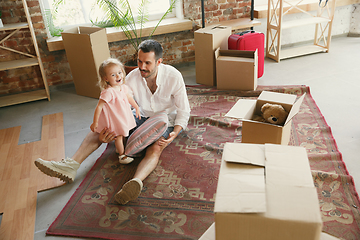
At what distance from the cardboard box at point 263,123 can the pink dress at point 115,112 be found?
0.75m

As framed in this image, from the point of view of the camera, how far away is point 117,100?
6.81ft

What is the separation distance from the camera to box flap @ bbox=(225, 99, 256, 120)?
81.4 inches

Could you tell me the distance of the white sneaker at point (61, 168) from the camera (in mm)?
1943

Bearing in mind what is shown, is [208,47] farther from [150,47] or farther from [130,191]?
[130,191]

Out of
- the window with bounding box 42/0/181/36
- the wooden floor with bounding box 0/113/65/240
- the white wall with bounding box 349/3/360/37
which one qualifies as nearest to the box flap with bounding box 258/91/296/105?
the wooden floor with bounding box 0/113/65/240

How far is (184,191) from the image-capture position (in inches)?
75.7

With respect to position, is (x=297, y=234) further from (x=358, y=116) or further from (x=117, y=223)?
(x=358, y=116)

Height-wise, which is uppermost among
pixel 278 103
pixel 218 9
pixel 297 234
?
pixel 218 9

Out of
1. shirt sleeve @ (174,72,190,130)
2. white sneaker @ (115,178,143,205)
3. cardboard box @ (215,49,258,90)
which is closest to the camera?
white sneaker @ (115,178,143,205)

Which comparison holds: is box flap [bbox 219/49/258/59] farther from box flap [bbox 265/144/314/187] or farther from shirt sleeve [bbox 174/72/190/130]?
box flap [bbox 265/144/314/187]

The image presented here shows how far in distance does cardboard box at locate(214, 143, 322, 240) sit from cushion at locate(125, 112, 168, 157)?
3.47ft

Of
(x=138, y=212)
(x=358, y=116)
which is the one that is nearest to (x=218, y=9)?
(x=358, y=116)

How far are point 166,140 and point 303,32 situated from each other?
3556mm

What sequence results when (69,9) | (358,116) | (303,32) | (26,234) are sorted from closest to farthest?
(26,234), (358,116), (69,9), (303,32)
